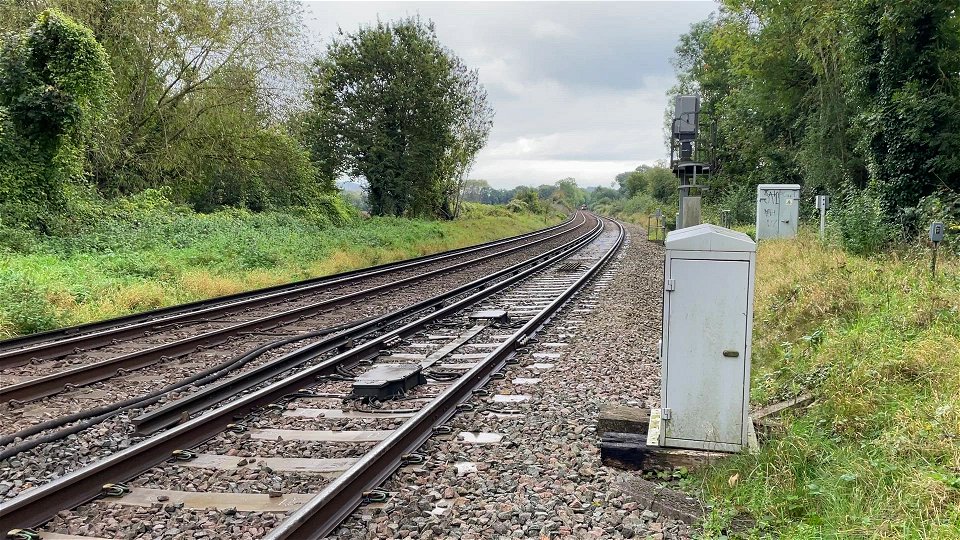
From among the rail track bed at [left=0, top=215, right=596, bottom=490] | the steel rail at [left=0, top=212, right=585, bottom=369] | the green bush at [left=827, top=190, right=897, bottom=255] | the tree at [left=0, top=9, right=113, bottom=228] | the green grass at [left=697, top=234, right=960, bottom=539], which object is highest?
the tree at [left=0, top=9, right=113, bottom=228]

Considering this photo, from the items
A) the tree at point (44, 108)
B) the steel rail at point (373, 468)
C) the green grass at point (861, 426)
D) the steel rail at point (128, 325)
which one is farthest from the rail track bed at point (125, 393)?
the tree at point (44, 108)

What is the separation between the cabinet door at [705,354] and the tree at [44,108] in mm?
16481

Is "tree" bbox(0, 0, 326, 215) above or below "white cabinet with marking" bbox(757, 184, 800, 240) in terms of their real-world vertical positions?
above

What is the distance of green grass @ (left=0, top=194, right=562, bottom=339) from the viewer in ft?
33.1

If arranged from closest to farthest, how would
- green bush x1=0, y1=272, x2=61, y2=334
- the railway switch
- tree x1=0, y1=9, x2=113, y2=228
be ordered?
the railway switch
green bush x1=0, y1=272, x2=61, y2=334
tree x1=0, y1=9, x2=113, y2=228

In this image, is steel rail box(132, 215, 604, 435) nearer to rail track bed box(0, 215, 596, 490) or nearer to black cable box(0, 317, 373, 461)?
rail track bed box(0, 215, 596, 490)

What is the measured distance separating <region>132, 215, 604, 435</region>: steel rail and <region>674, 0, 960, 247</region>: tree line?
10826 mm

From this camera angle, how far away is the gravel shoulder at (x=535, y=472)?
3557 mm

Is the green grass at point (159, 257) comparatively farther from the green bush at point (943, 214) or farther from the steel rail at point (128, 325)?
the green bush at point (943, 214)

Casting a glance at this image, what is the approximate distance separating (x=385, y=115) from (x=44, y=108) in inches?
681

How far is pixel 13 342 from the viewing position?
809cm

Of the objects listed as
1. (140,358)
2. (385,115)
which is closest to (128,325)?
(140,358)

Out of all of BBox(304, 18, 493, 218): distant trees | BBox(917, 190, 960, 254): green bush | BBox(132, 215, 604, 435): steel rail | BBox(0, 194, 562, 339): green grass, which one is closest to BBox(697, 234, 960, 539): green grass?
BBox(917, 190, 960, 254): green bush

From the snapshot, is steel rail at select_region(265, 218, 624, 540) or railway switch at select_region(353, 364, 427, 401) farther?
railway switch at select_region(353, 364, 427, 401)
